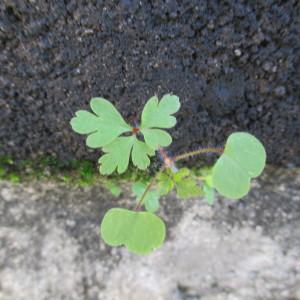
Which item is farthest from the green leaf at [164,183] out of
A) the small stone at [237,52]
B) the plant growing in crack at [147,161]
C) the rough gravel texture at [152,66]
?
the small stone at [237,52]

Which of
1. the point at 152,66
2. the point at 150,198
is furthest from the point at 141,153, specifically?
the point at 152,66

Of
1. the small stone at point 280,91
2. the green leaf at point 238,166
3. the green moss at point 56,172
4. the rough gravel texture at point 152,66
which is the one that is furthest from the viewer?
the green moss at point 56,172

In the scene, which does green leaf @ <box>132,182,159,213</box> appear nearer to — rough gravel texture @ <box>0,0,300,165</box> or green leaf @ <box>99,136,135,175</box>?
green leaf @ <box>99,136,135,175</box>

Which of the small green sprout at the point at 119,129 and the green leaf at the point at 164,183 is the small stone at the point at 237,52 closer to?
the small green sprout at the point at 119,129

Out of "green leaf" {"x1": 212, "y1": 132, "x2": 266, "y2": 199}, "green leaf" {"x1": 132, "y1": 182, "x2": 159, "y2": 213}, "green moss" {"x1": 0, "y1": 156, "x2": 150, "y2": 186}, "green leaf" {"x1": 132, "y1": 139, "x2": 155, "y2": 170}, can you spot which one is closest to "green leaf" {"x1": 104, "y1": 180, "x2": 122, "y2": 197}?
"green moss" {"x1": 0, "y1": 156, "x2": 150, "y2": 186}

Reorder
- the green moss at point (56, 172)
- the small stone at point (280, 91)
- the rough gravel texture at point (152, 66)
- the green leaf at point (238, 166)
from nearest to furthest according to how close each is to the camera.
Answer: the green leaf at point (238, 166) < the rough gravel texture at point (152, 66) < the small stone at point (280, 91) < the green moss at point (56, 172)

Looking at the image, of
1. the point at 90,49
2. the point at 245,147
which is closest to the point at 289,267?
the point at 245,147

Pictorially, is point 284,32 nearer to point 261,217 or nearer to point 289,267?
point 261,217
